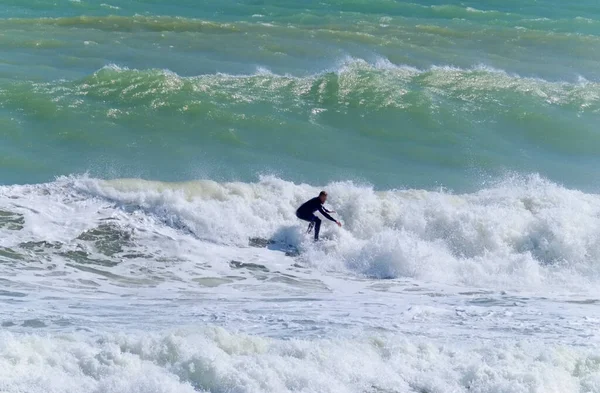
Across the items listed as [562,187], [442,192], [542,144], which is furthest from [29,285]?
[542,144]

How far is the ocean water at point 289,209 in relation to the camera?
11.1 metres

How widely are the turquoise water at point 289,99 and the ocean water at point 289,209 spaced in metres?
0.09

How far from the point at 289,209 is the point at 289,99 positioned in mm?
6702

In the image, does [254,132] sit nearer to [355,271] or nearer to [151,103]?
[151,103]

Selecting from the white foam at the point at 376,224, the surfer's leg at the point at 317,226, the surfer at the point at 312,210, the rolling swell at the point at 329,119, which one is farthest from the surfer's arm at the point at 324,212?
the rolling swell at the point at 329,119

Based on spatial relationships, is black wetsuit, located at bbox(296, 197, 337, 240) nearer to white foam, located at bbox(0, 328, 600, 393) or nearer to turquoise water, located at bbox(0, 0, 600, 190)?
turquoise water, located at bbox(0, 0, 600, 190)

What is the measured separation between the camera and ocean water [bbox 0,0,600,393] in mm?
11141

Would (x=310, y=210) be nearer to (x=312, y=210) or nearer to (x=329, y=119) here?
(x=312, y=210)

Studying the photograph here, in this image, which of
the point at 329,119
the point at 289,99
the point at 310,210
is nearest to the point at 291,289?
the point at 310,210

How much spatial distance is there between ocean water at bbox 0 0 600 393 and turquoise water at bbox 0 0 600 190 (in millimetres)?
85

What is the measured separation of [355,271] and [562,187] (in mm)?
6030

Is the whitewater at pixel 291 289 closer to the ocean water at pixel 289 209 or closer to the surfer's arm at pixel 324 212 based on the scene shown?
the ocean water at pixel 289 209

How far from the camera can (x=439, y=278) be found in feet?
50.0

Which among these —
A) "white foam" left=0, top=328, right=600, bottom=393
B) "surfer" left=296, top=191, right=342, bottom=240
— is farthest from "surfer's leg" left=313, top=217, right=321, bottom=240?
"white foam" left=0, top=328, right=600, bottom=393
